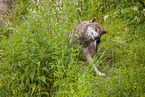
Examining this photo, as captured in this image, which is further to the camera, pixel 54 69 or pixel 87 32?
pixel 87 32

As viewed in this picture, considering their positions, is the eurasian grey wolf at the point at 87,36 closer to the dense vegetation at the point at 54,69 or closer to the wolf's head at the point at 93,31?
the wolf's head at the point at 93,31

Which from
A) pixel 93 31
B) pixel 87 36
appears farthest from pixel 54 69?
pixel 93 31

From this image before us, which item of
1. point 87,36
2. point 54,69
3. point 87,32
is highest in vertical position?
point 87,32

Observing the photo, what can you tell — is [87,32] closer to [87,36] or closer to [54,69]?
[87,36]

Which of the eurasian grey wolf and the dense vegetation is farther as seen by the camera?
the eurasian grey wolf

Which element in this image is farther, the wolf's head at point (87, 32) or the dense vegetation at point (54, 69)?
the wolf's head at point (87, 32)

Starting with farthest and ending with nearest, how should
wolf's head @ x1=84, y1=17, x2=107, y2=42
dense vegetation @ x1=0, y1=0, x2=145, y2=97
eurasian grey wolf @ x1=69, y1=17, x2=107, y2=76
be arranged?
eurasian grey wolf @ x1=69, y1=17, x2=107, y2=76
wolf's head @ x1=84, y1=17, x2=107, y2=42
dense vegetation @ x1=0, y1=0, x2=145, y2=97

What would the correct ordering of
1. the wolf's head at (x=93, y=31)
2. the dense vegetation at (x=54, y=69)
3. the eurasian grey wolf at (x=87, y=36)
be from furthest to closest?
1. the eurasian grey wolf at (x=87, y=36)
2. the wolf's head at (x=93, y=31)
3. the dense vegetation at (x=54, y=69)

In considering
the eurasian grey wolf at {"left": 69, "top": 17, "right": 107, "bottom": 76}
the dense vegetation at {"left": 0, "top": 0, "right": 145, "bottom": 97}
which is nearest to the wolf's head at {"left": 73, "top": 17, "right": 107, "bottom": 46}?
the eurasian grey wolf at {"left": 69, "top": 17, "right": 107, "bottom": 76}

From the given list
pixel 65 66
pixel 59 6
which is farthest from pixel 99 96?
pixel 59 6

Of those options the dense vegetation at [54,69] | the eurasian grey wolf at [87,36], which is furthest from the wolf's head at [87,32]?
the dense vegetation at [54,69]

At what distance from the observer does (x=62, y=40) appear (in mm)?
3447

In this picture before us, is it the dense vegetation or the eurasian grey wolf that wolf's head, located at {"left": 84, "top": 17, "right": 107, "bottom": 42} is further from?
the dense vegetation

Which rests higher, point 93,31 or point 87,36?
point 93,31
